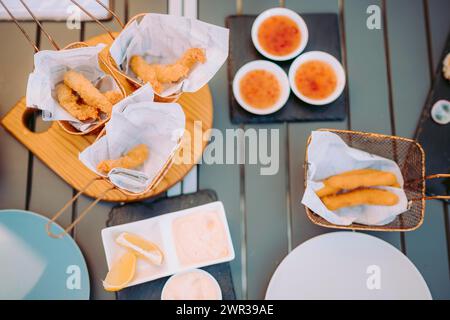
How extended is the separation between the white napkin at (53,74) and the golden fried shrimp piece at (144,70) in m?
0.08

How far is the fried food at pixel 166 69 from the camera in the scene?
112 cm

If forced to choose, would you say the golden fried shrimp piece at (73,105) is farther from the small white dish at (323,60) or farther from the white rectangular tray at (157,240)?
the small white dish at (323,60)

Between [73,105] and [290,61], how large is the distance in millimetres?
664

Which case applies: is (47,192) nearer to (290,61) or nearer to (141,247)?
(141,247)

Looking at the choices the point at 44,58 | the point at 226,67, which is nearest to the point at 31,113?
the point at 44,58

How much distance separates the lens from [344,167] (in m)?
1.22

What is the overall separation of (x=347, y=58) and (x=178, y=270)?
2.78 ft

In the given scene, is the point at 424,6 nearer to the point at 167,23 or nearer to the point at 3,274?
the point at 167,23

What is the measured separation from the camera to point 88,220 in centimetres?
123

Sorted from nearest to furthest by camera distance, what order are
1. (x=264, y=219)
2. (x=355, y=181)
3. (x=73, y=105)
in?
(x=73, y=105) < (x=355, y=181) < (x=264, y=219)

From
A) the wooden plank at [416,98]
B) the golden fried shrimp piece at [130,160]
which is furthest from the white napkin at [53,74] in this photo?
the wooden plank at [416,98]

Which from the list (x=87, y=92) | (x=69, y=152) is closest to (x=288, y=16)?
(x=87, y=92)

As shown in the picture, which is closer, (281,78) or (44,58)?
(44,58)

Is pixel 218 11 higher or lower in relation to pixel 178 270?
higher
